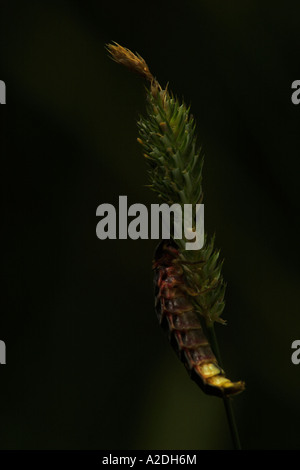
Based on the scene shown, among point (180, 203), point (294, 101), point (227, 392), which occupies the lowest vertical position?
point (227, 392)

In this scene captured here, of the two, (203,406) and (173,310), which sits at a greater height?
(173,310)

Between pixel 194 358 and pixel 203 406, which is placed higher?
pixel 194 358

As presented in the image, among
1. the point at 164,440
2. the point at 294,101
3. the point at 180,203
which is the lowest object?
the point at 164,440

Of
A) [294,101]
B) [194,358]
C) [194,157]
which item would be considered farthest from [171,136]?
[294,101]

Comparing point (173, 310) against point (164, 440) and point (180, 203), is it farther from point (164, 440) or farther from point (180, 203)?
point (164, 440)

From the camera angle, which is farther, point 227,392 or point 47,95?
point 47,95

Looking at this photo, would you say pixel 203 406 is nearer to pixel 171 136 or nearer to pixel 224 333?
pixel 224 333

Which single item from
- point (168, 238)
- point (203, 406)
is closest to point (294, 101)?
point (203, 406)
